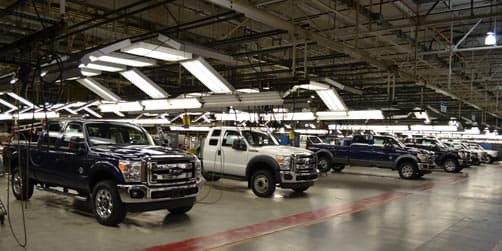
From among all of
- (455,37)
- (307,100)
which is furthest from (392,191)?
(455,37)

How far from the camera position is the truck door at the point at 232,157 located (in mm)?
11555

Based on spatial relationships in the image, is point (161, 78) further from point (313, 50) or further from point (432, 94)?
point (432, 94)

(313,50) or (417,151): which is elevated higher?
(313,50)

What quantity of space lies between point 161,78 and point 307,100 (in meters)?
8.50

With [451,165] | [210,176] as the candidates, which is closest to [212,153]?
[210,176]

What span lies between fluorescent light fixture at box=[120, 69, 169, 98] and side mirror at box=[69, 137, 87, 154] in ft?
Result: 8.01

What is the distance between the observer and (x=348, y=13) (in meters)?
10.8

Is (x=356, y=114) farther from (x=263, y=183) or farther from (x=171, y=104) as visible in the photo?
(x=171, y=104)

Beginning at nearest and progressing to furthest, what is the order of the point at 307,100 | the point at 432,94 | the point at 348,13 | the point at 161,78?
the point at 348,13 < the point at 307,100 < the point at 161,78 < the point at 432,94

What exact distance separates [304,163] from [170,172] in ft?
15.6

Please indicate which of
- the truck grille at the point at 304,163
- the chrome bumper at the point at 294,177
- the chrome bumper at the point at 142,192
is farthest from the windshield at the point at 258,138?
the chrome bumper at the point at 142,192

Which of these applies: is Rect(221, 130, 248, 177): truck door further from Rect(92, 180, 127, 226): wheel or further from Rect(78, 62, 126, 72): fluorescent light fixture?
Rect(92, 180, 127, 226): wheel

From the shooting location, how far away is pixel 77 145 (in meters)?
7.88

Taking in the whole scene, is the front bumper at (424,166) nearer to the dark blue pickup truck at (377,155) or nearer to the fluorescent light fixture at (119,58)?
the dark blue pickup truck at (377,155)
